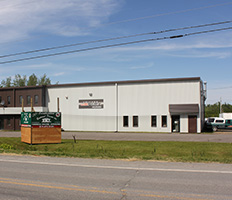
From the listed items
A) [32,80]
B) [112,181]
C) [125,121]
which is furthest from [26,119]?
[32,80]

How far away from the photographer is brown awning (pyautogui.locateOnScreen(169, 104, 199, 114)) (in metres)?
33.9

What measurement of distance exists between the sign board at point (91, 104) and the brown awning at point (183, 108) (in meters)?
9.92

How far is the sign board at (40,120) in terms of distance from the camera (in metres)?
21.9

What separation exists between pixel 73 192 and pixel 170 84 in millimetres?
30124

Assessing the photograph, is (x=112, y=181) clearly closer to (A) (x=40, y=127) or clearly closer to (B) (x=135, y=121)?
(A) (x=40, y=127)

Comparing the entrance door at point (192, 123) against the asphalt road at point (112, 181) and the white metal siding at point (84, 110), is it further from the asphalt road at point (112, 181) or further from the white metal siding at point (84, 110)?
the asphalt road at point (112, 181)

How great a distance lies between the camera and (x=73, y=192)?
6.94 m

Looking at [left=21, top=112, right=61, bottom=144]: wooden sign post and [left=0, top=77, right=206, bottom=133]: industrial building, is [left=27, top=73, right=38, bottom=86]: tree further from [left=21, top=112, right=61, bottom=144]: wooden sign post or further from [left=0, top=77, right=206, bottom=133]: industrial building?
[left=21, top=112, right=61, bottom=144]: wooden sign post

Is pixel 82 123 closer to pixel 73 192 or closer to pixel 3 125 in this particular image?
pixel 3 125

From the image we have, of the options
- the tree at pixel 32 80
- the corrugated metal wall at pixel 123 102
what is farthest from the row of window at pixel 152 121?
the tree at pixel 32 80

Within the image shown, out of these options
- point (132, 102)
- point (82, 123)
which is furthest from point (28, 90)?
point (132, 102)

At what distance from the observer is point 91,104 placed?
39469 mm

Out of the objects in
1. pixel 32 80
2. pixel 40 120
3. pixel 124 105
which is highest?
pixel 32 80

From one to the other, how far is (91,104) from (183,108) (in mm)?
12963
